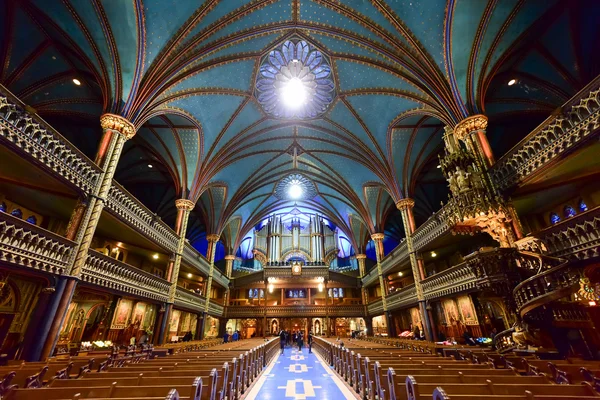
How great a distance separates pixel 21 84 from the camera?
37.1 feet

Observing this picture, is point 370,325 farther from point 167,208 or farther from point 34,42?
point 34,42

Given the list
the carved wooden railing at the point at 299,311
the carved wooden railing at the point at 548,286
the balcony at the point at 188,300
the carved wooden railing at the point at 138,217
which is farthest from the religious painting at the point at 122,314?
the carved wooden railing at the point at 548,286

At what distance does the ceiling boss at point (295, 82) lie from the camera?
14312 mm

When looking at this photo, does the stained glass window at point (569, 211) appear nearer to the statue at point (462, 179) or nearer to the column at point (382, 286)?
the statue at point (462, 179)

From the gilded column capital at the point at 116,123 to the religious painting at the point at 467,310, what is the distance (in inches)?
733

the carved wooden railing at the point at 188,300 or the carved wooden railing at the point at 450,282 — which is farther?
the carved wooden railing at the point at 188,300

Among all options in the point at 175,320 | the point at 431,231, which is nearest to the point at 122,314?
the point at 175,320

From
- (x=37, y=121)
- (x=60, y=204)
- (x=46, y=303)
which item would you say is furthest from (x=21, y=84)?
(x=46, y=303)

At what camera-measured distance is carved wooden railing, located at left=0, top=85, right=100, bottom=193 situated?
6.31 meters

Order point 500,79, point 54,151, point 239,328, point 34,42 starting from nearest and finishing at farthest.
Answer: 1. point 54,151
2. point 34,42
3. point 500,79
4. point 239,328

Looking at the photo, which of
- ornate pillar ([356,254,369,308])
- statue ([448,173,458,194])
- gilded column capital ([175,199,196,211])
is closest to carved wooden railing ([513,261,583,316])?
statue ([448,173,458,194])

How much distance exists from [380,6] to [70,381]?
1462cm

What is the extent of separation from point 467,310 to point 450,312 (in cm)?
170

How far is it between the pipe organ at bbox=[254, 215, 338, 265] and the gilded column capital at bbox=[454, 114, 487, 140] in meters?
21.5
